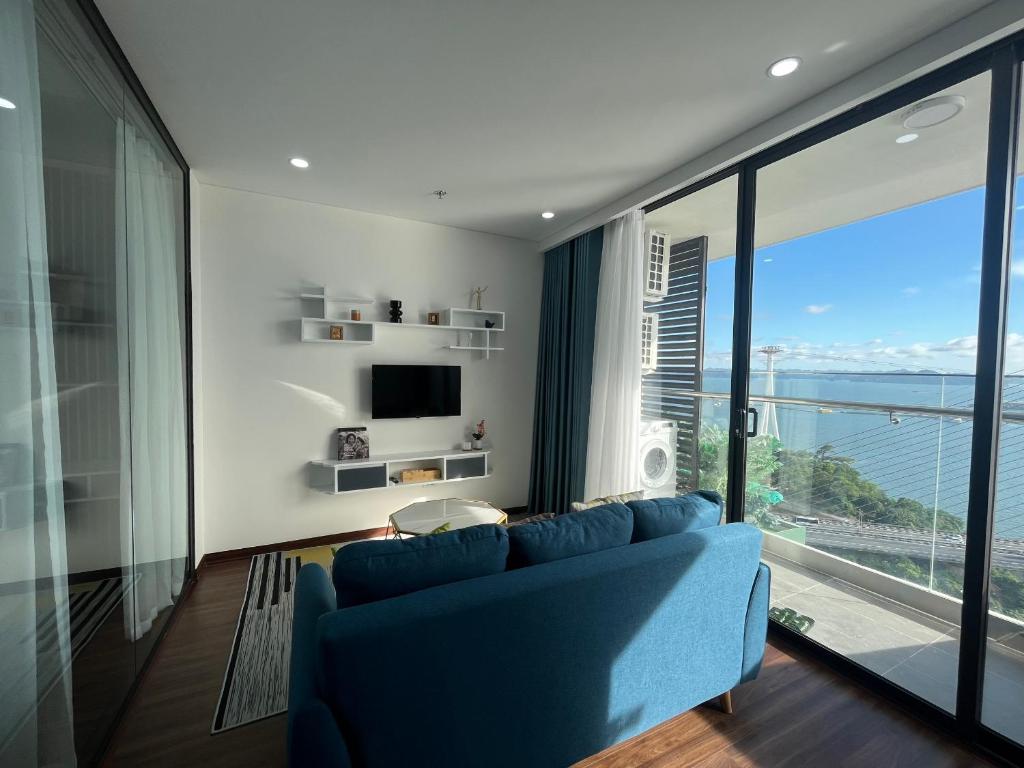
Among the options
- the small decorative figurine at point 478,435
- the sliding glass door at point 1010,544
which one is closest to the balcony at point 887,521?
the sliding glass door at point 1010,544

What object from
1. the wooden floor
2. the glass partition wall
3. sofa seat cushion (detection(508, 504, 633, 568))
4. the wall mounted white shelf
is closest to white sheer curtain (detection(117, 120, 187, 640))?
the glass partition wall

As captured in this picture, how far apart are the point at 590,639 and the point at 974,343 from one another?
191 centimetres

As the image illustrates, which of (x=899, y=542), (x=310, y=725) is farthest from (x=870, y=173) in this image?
(x=310, y=725)

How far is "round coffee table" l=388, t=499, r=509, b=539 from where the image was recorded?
2898 millimetres

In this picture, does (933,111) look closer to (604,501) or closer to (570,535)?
(604,501)

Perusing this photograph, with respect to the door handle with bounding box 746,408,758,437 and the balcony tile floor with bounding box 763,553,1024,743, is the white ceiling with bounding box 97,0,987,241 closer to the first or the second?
the door handle with bounding box 746,408,758,437

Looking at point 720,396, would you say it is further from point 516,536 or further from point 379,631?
point 379,631

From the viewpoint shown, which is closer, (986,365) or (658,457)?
(986,365)

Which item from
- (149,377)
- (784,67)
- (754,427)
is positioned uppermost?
(784,67)

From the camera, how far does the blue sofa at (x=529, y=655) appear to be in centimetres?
115

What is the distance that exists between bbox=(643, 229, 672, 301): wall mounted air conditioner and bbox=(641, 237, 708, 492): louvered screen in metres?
0.06

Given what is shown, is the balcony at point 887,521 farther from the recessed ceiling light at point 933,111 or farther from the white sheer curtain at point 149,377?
the white sheer curtain at point 149,377

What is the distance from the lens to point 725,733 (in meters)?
1.80

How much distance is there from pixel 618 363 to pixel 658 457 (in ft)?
2.69
